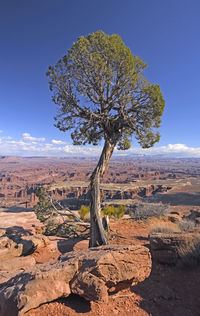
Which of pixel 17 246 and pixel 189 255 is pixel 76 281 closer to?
pixel 189 255

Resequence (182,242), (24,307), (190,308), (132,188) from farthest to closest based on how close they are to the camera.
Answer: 1. (132,188)
2. (182,242)
3. (190,308)
4. (24,307)

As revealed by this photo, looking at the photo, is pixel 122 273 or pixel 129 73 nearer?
pixel 122 273

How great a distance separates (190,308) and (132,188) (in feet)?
209

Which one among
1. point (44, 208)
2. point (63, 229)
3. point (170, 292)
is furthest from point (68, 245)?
point (170, 292)

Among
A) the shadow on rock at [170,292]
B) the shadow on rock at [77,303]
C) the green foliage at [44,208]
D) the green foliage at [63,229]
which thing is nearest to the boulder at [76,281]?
the shadow on rock at [77,303]

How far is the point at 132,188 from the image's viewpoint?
65.9 m

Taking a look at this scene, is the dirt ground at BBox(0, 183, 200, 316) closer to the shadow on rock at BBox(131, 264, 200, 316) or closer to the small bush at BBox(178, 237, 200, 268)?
the shadow on rock at BBox(131, 264, 200, 316)

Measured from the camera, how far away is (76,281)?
11.2 ft

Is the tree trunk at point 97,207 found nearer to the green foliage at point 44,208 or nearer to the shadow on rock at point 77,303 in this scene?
the green foliage at point 44,208

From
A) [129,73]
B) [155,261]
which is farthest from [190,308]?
[129,73]

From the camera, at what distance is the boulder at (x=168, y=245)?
551 centimetres

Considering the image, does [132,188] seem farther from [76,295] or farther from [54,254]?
[76,295]

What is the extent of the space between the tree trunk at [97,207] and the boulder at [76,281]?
3.21m

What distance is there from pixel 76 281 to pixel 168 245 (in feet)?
11.7
